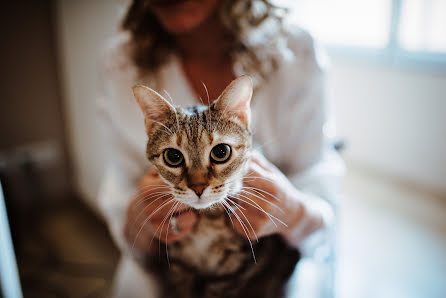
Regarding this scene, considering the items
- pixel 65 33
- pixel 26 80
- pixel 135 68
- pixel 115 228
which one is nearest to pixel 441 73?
pixel 135 68

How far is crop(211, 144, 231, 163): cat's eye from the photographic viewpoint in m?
0.43

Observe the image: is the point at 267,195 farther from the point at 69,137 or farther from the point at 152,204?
the point at 69,137

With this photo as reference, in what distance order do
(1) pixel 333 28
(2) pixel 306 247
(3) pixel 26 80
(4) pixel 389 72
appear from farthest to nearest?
1. (4) pixel 389 72
2. (1) pixel 333 28
3. (3) pixel 26 80
4. (2) pixel 306 247

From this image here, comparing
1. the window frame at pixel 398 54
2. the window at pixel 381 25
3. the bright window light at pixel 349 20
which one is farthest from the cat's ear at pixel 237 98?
the bright window light at pixel 349 20

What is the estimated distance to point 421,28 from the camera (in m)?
0.84

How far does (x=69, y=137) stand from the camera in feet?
4.55

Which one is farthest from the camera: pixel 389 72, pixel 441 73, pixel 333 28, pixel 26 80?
pixel 389 72

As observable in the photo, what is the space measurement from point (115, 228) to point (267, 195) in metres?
0.46

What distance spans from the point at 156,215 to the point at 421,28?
2.88 ft

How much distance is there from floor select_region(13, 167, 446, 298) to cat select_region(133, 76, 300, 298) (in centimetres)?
25

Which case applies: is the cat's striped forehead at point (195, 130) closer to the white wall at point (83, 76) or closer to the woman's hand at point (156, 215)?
the woman's hand at point (156, 215)

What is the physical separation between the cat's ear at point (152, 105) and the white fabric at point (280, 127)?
0.17 meters

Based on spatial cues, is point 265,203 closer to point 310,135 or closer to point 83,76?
point 310,135

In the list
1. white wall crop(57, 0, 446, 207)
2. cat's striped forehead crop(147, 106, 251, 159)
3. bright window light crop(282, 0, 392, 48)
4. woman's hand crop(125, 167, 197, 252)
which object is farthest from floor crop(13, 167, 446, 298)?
bright window light crop(282, 0, 392, 48)
